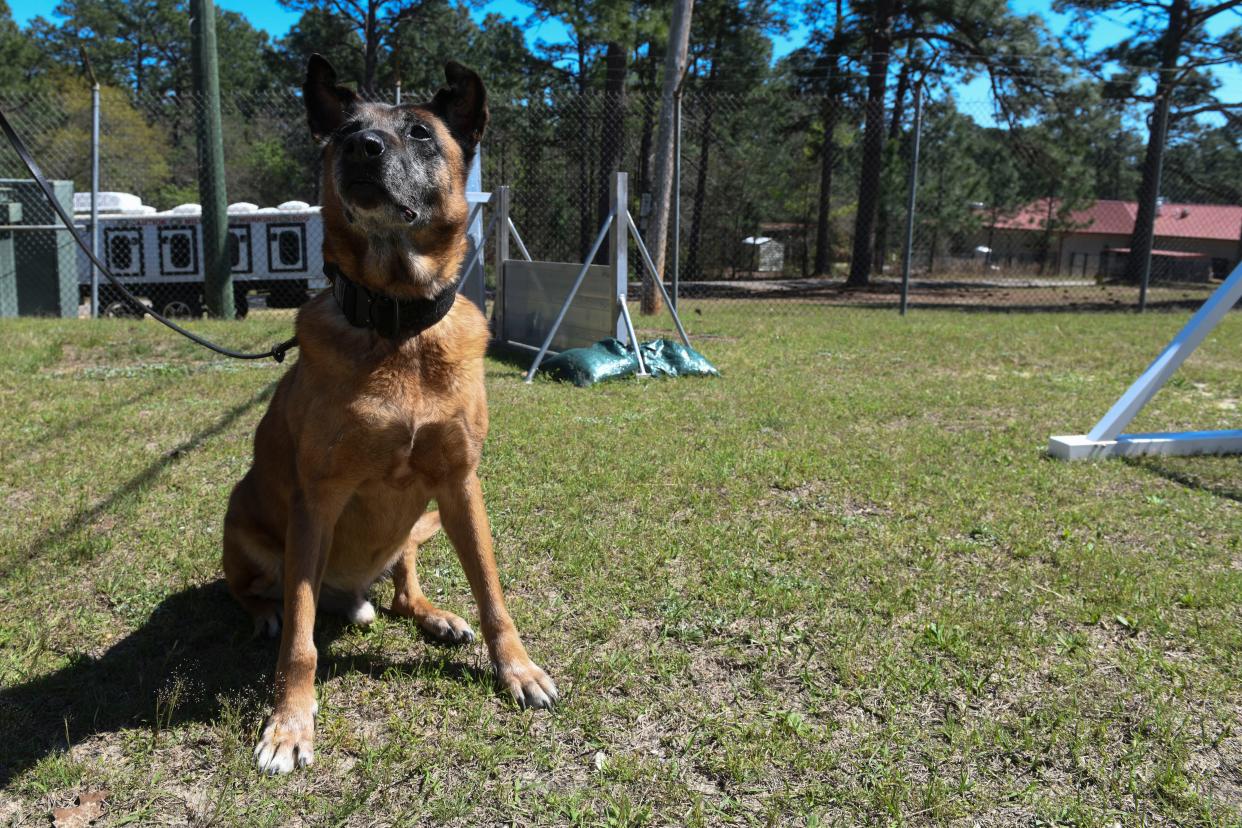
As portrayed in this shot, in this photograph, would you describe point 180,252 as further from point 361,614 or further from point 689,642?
point 689,642

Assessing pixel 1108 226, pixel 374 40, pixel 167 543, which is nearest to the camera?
pixel 167 543

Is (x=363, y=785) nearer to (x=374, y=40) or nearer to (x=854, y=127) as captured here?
(x=854, y=127)

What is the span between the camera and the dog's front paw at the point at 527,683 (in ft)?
7.73

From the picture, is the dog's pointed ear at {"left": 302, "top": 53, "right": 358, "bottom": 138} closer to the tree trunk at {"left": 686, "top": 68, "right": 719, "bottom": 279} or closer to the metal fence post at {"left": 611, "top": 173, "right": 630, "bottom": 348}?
the metal fence post at {"left": 611, "top": 173, "right": 630, "bottom": 348}

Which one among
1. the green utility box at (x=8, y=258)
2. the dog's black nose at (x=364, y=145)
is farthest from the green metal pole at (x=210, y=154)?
the dog's black nose at (x=364, y=145)

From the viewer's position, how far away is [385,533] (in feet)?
7.98

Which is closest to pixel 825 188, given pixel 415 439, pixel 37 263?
pixel 37 263

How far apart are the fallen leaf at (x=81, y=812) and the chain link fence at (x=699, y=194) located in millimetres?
9190

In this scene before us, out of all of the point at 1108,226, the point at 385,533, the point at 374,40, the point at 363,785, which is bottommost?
the point at 363,785

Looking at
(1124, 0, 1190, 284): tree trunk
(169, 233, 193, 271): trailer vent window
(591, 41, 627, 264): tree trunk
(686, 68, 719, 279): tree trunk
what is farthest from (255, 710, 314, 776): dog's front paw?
(686, 68, 719, 279): tree trunk

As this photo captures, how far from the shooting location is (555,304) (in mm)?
8484

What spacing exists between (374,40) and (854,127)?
15334 mm

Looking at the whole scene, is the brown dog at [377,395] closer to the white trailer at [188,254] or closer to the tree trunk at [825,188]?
the white trailer at [188,254]

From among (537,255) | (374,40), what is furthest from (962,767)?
(374,40)
